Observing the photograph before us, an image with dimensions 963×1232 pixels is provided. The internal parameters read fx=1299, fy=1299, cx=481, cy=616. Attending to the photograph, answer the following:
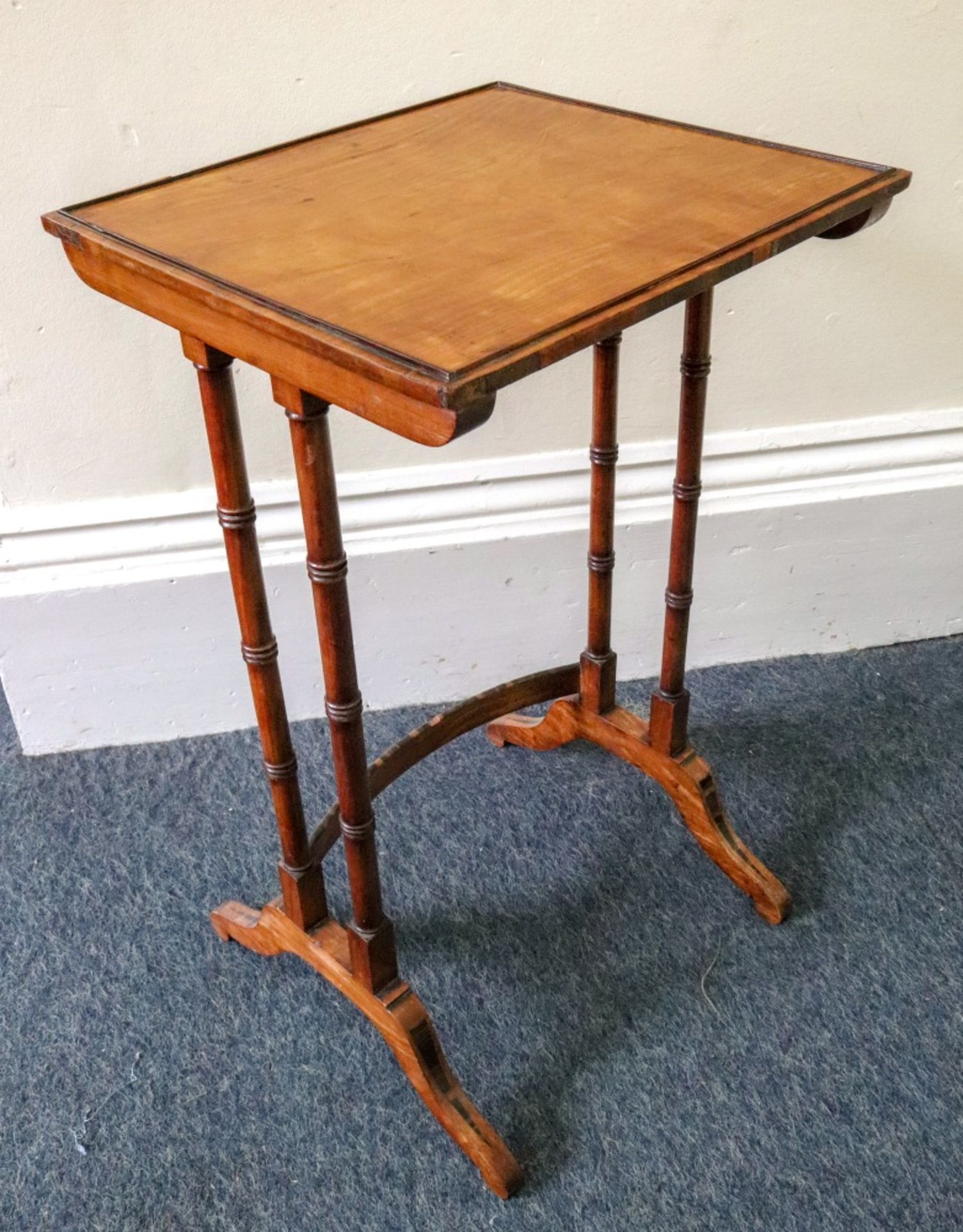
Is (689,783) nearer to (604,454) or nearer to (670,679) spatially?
(670,679)

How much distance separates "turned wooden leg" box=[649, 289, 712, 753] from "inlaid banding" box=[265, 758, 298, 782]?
44 centimetres

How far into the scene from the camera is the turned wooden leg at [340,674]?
0.95m

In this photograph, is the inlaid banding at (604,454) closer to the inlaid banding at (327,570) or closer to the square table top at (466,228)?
the square table top at (466,228)

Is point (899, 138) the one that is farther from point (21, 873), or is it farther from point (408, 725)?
point (21, 873)

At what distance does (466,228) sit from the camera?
37.7 inches

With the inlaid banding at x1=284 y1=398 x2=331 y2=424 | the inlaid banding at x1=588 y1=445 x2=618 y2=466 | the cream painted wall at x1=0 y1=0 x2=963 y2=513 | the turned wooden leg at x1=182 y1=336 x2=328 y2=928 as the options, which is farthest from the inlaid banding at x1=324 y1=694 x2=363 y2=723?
the cream painted wall at x1=0 y1=0 x2=963 y2=513

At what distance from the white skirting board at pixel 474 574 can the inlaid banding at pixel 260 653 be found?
46 cm

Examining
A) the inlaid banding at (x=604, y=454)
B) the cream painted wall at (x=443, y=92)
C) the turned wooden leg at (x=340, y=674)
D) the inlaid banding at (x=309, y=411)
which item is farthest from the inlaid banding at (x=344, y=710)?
the cream painted wall at (x=443, y=92)

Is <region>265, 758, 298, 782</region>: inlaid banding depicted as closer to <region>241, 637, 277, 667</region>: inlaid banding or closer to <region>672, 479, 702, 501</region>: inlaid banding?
<region>241, 637, 277, 667</region>: inlaid banding

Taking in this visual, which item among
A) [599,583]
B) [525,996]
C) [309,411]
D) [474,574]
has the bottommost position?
[525,996]

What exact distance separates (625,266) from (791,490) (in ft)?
2.92

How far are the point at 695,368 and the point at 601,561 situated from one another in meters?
0.28

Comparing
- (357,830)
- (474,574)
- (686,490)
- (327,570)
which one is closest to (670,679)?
(686,490)

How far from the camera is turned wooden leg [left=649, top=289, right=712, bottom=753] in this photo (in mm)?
1261
